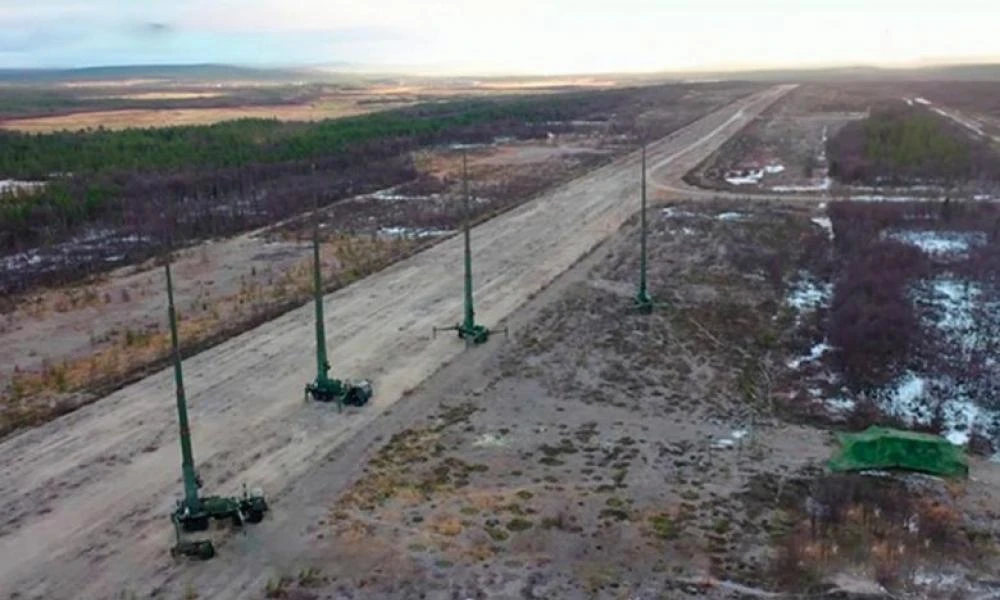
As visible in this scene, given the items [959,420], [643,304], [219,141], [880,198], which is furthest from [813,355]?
[219,141]

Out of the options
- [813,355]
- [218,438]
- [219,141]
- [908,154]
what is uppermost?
[219,141]

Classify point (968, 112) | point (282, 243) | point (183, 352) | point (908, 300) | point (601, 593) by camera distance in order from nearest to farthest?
point (601, 593) < point (183, 352) < point (908, 300) < point (282, 243) < point (968, 112)

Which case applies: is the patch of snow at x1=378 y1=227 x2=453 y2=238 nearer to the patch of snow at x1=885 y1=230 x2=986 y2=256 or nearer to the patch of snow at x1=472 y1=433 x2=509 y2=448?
the patch of snow at x1=885 y1=230 x2=986 y2=256

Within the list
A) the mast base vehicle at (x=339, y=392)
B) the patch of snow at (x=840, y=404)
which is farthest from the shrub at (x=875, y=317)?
the mast base vehicle at (x=339, y=392)

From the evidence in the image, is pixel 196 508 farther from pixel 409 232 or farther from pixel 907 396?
pixel 409 232

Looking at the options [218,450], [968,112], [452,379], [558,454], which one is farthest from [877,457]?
[968,112]

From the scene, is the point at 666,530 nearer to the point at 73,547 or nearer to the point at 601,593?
the point at 601,593

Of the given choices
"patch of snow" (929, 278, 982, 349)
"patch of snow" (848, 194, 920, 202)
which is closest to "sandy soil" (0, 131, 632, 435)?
"patch of snow" (848, 194, 920, 202)
